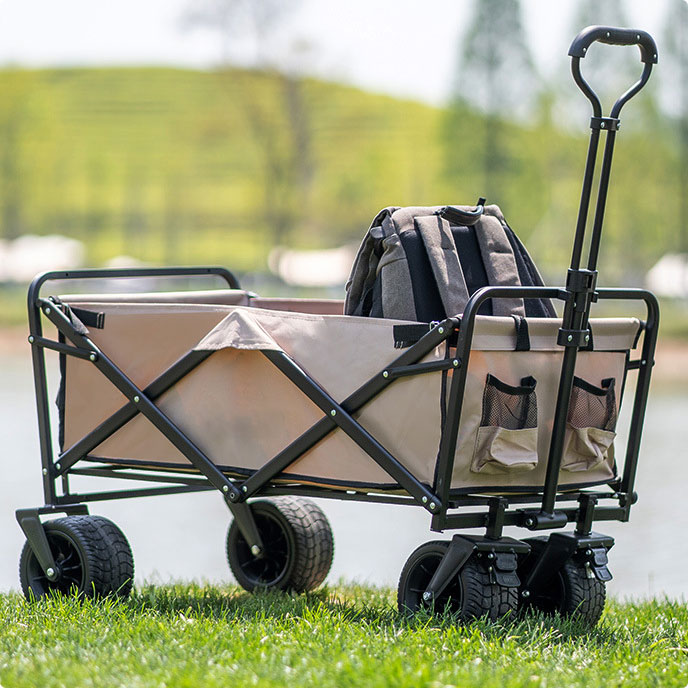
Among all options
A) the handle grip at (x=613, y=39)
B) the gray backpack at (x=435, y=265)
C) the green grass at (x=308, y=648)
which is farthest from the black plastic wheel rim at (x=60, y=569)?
the handle grip at (x=613, y=39)

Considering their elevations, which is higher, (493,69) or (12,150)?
(493,69)

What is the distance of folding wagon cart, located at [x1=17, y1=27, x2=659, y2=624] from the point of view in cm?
355

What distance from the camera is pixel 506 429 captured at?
141 inches

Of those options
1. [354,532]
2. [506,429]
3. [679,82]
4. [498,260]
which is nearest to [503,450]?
[506,429]

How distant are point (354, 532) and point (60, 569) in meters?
3.16

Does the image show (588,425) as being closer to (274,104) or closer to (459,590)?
(459,590)

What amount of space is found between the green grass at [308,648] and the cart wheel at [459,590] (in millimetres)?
57

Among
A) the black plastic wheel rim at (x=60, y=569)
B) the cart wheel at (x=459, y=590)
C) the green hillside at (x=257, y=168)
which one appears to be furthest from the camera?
the green hillside at (x=257, y=168)

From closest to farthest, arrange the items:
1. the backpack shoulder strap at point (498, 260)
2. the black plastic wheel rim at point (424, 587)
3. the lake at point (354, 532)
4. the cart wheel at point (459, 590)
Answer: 1. the cart wheel at point (459, 590)
2. the black plastic wheel rim at point (424, 587)
3. the backpack shoulder strap at point (498, 260)
4. the lake at point (354, 532)

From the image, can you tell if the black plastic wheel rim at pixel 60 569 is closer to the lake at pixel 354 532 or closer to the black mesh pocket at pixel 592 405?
the lake at pixel 354 532

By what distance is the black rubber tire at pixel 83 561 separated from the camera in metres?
4.02

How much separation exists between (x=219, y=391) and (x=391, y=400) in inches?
25.9

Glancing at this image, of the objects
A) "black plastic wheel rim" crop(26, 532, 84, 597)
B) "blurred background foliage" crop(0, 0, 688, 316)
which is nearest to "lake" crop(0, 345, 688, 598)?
"black plastic wheel rim" crop(26, 532, 84, 597)

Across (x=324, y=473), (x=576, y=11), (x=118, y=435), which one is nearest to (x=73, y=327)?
(x=118, y=435)
